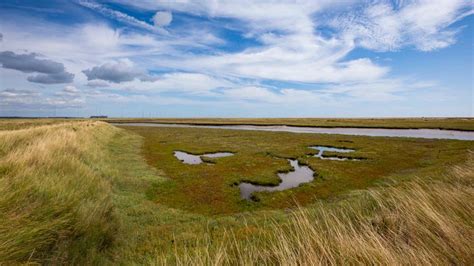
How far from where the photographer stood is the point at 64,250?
5.52 metres

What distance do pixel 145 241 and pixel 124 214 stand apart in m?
3.57

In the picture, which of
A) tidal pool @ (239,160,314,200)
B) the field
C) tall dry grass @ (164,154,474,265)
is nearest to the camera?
tall dry grass @ (164,154,474,265)

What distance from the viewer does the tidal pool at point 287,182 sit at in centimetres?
1794

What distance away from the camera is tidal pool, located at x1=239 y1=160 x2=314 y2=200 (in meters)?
17.9

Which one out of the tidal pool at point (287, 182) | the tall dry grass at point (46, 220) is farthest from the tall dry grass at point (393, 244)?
the tidal pool at point (287, 182)

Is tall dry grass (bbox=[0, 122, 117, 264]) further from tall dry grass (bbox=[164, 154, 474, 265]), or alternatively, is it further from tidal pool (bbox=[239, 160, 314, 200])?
tidal pool (bbox=[239, 160, 314, 200])

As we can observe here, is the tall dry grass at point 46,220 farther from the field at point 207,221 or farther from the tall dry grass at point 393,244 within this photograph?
the tall dry grass at point 393,244

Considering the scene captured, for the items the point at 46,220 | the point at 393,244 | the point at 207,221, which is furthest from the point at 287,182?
the point at 46,220

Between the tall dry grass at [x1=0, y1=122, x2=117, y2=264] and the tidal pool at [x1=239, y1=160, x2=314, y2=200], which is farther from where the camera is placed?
the tidal pool at [x1=239, y1=160, x2=314, y2=200]

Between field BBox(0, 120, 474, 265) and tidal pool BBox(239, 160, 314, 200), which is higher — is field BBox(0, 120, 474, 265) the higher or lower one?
the higher one

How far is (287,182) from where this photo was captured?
2016 cm

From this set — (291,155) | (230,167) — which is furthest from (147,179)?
(291,155)

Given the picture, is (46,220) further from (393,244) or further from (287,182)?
(287,182)

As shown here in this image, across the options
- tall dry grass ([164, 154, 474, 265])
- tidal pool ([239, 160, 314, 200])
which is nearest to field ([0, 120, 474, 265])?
tall dry grass ([164, 154, 474, 265])
